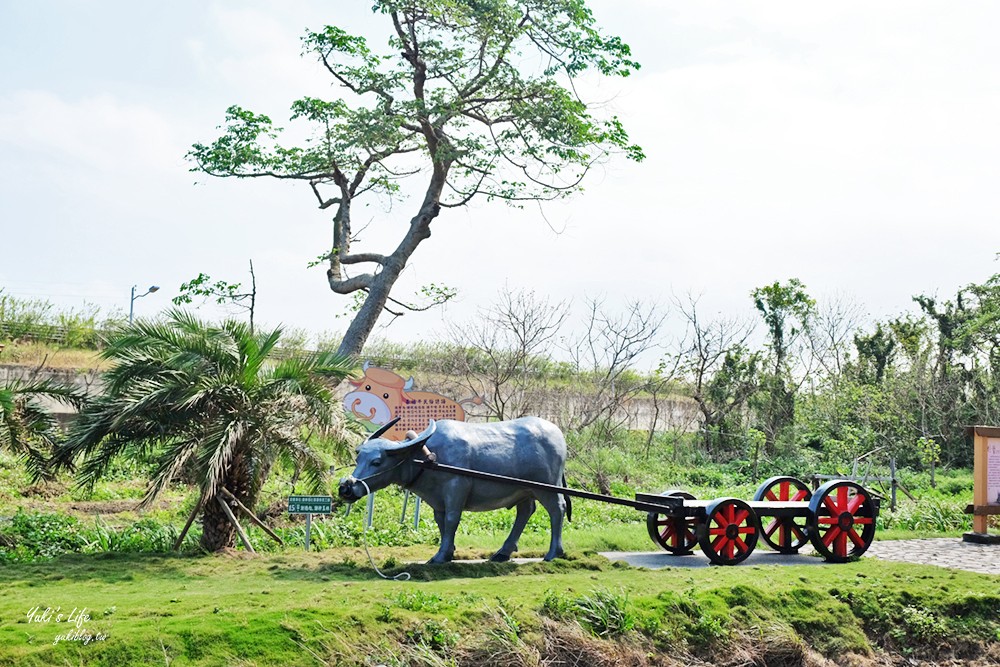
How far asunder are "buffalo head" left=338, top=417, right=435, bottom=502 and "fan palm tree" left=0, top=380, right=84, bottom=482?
388cm

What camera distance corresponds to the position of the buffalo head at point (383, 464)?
928cm

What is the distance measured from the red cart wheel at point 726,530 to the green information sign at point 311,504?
3.85 meters

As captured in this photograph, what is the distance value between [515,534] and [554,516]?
470 mm

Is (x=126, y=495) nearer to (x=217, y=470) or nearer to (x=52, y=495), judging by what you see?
(x=52, y=495)

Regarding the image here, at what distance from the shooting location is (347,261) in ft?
68.2

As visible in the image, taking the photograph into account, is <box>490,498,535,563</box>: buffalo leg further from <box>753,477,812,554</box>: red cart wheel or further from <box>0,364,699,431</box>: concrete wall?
<box>0,364,699,431</box>: concrete wall

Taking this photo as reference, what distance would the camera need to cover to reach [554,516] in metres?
10.3

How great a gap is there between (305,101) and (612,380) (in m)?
9.76

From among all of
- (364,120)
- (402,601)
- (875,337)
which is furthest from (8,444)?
(875,337)

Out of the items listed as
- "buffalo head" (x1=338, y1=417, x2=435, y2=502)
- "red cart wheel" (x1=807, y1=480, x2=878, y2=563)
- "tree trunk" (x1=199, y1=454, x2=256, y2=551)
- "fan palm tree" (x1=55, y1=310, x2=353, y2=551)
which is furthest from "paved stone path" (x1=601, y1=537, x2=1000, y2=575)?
"tree trunk" (x1=199, y1=454, x2=256, y2=551)

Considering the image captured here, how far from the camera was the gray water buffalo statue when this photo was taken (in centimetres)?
937

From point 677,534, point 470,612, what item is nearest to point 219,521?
point 470,612

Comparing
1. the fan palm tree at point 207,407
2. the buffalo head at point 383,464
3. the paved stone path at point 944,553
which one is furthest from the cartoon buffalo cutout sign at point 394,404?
the paved stone path at point 944,553

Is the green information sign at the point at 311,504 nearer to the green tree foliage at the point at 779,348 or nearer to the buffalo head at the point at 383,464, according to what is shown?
the buffalo head at the point at 383,464
